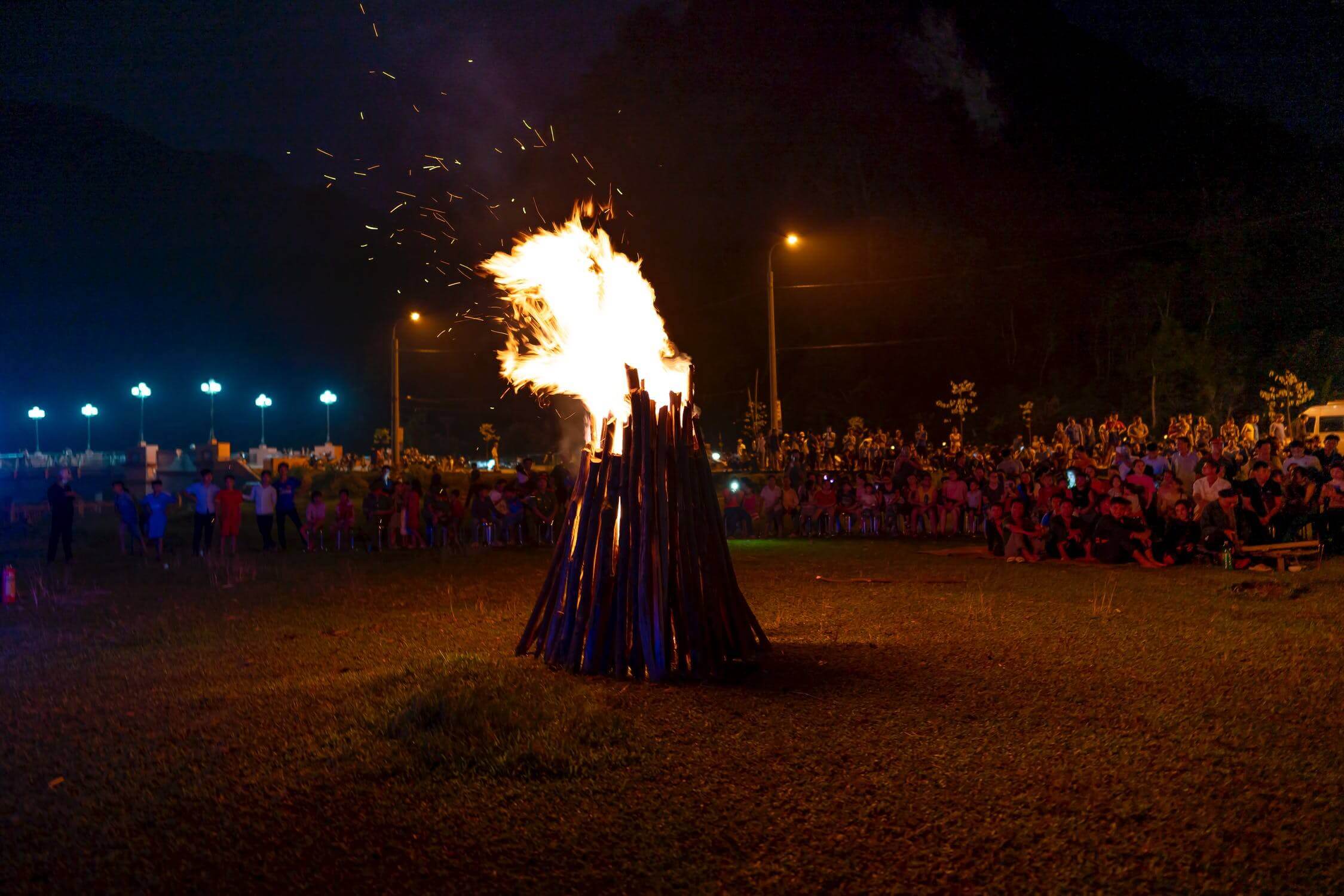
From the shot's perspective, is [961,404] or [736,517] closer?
[736,517]

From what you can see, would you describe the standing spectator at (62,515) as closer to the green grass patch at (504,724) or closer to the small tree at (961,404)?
the green grass patch at (504,724)

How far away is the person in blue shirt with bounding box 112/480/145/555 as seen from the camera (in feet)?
58.4

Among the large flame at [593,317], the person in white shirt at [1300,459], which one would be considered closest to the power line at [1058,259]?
the person in white shirt at [1300,459]

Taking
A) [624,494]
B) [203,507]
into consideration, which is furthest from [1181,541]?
[203,507]

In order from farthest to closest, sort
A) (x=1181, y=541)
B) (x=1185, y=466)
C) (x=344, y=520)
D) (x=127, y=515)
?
(x=344, y=520), (x=127, y=515), (x=1185, y=466), (x=1181, y=541)

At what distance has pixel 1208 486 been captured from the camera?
1420cm

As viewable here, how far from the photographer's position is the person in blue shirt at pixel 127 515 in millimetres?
17812

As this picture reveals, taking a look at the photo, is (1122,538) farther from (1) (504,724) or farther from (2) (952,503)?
(1) (504,724)

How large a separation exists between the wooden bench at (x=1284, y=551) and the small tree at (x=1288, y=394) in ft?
77.0

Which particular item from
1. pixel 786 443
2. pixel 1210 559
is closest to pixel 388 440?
pixel 786 443

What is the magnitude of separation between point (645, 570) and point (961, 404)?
1430 inches

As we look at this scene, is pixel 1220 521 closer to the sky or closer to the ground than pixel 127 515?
closer to the ground

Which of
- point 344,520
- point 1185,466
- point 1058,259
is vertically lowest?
point 344,520

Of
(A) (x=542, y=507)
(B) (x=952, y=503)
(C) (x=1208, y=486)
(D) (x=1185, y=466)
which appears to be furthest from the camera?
(B) (x=952, y=503)
